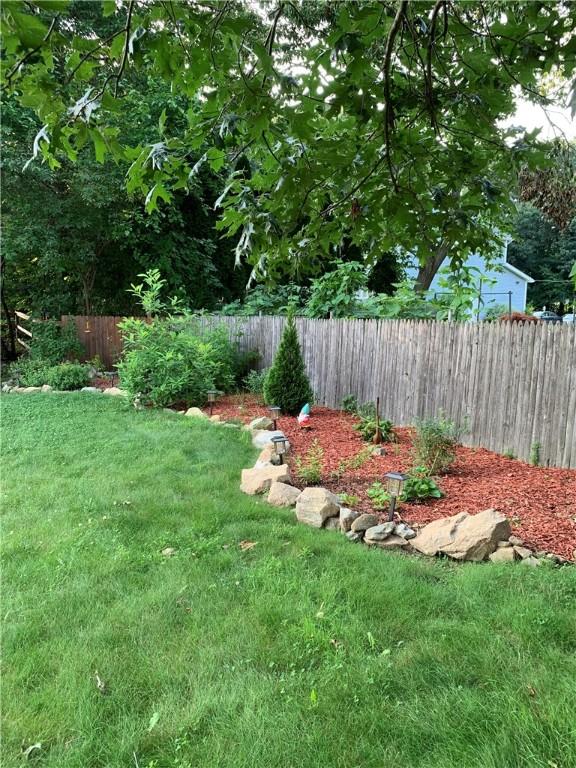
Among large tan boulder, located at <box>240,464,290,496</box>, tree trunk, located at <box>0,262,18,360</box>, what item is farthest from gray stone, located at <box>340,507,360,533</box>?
tree trunk, located at <box>0,262,18,360</box>

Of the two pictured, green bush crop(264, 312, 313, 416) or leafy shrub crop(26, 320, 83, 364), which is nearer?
green bush crop(264, 312, 313, 416)

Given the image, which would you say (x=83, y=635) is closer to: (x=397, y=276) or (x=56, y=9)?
(x=56, y=9)

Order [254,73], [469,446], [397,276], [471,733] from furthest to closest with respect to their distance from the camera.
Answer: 1. [397,276]
2. [469,446]
3. [254,73]
4. [471,733]

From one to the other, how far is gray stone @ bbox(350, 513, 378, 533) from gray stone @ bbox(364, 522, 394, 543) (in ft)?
0.19

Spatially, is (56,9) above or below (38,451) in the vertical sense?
above

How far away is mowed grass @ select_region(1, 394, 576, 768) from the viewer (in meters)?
1.65

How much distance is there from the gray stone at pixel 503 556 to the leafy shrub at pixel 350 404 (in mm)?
4381

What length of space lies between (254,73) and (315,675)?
8.30ft

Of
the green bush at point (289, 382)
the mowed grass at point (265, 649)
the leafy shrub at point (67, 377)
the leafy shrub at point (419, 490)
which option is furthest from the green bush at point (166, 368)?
the leafy shrub at point (419, 490)

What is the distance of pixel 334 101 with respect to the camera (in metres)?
1.97

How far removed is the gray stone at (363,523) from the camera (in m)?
3.39

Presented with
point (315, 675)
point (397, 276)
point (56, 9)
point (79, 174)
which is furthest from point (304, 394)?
point (397, 276)

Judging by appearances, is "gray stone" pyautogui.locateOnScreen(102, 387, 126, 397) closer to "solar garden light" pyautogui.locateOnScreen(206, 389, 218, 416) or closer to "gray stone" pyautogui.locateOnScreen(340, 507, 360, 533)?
"solar garden light" pyautogui.locateOnScreen(206, 389, 218, 416)

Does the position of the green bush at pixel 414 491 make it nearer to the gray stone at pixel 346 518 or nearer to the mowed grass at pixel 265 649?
the gray stone at pixel 346 518
